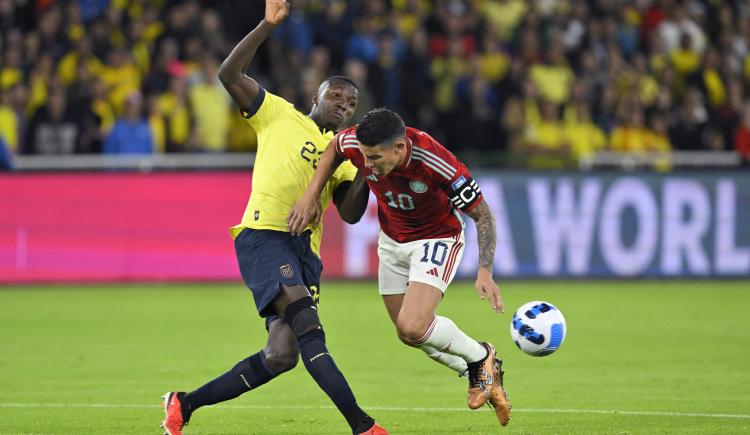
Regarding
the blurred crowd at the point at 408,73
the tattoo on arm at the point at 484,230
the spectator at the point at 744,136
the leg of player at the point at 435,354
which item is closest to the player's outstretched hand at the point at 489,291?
the tattoo on arm at the point at 484,230

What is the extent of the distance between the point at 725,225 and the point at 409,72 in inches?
209

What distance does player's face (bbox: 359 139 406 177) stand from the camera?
740 cm

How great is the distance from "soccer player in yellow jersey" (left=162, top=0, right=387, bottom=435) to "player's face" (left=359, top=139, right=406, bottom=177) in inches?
22.0

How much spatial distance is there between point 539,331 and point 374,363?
3.24m

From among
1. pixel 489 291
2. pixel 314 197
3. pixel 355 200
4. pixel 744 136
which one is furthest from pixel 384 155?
pixel 744 136

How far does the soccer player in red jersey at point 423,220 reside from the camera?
24.5ft

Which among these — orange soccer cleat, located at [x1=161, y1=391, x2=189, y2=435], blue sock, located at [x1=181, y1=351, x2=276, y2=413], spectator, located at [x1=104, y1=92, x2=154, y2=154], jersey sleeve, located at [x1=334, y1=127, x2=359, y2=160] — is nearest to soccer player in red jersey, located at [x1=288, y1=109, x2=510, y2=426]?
jersey sleeve, located at [x1=334, y1=127, x2=359, y2=160]

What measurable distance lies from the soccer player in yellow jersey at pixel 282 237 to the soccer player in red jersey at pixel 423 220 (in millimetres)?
243

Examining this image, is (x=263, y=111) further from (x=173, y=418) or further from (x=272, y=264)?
(x=173, y=418)

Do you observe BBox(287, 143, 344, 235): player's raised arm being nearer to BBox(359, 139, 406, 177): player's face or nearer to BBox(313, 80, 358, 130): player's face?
BBox(359, 139, 406, 177): player's face

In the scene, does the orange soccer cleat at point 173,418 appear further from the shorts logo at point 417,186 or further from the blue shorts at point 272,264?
the shorts logo at point 417,186

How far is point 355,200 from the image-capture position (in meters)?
8.10

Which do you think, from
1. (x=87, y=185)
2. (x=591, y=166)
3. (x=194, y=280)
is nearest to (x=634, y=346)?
(x=591, y=166)

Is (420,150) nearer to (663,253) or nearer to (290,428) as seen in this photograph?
(290,428)
